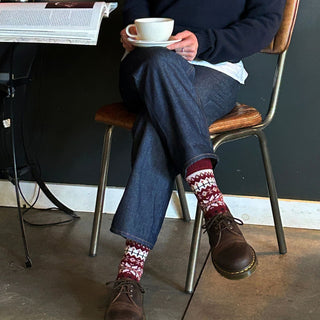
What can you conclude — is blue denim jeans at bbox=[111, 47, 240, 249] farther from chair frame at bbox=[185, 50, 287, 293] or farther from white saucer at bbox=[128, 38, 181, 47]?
chair frame at bbox=[185, 50, 287, 293]

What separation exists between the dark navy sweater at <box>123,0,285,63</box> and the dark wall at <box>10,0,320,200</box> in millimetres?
313

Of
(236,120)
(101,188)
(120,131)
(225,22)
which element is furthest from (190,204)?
(225,22)

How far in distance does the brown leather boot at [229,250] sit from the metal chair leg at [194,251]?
0.42 feet

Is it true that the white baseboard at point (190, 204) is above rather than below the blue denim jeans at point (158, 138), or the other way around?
below

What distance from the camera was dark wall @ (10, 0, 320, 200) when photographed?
1921 millimetres

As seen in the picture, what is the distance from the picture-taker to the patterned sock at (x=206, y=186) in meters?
1.35

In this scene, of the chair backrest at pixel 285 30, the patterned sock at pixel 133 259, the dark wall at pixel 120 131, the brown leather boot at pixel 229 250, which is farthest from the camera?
the dark wall at pixel 120 131

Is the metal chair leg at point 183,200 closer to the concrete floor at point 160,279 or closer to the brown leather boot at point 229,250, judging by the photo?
the concrete floor at point 160,279

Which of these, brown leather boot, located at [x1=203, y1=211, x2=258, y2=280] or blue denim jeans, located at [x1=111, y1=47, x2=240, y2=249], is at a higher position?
blue denim jeans, located at [x1=111, y1=47, x2=240, y2=249]

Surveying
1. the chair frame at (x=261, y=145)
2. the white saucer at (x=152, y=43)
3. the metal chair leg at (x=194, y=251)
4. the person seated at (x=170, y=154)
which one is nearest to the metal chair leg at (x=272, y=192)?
the chair frame at (x=261, y=145)

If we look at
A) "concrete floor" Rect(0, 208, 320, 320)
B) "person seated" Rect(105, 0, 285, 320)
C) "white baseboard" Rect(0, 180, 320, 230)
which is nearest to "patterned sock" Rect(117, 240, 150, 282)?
"person seated" Rect(105, 0, 285, 320)

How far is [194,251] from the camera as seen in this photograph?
5.01 feet

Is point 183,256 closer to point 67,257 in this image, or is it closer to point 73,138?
point 67,257

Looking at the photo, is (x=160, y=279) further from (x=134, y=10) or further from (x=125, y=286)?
(x=134, y=10)
